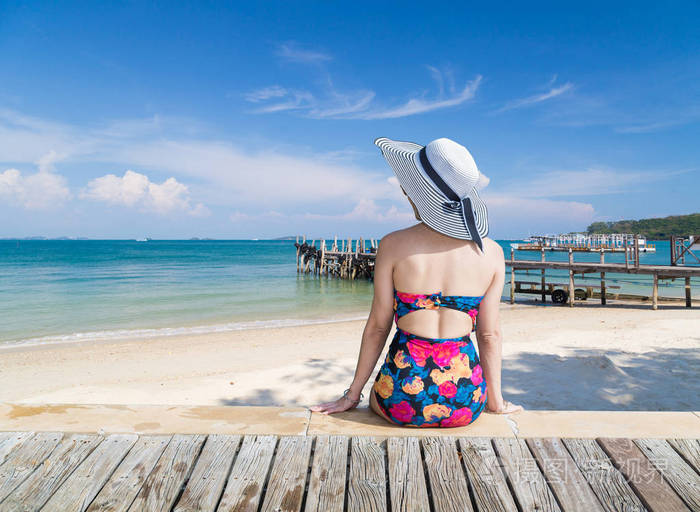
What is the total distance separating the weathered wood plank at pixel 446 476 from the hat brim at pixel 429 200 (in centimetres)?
93

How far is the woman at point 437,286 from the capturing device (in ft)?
6.43

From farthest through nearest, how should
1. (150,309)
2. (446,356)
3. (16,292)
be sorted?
(16,292) < (150,309) < (446,356)

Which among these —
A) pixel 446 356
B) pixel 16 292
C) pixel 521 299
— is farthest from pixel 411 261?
pixel 16 292

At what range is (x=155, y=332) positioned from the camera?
11977 mm

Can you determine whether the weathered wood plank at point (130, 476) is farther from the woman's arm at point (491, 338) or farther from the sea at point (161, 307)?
the sea at point (161, 307)

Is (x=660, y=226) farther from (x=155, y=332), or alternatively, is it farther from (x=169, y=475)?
(x=169, y=475)

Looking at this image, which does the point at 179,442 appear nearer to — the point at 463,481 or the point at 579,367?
the point at 463,481

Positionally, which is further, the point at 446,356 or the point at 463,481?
the point at 446,356

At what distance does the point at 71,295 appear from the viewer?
1952 cm

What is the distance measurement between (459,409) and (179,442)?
4.24ft

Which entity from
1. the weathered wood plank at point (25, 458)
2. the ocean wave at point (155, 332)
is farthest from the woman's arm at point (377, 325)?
the ocean wave at point (155, 332)

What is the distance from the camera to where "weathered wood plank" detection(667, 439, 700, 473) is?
5.76 feet

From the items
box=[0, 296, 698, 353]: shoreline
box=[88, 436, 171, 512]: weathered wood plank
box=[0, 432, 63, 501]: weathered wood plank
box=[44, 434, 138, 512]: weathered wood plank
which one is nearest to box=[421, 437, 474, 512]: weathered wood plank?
box=[88, 436, 171, 512]: weathered wood plank

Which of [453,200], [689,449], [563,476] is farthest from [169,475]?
[689,449]
